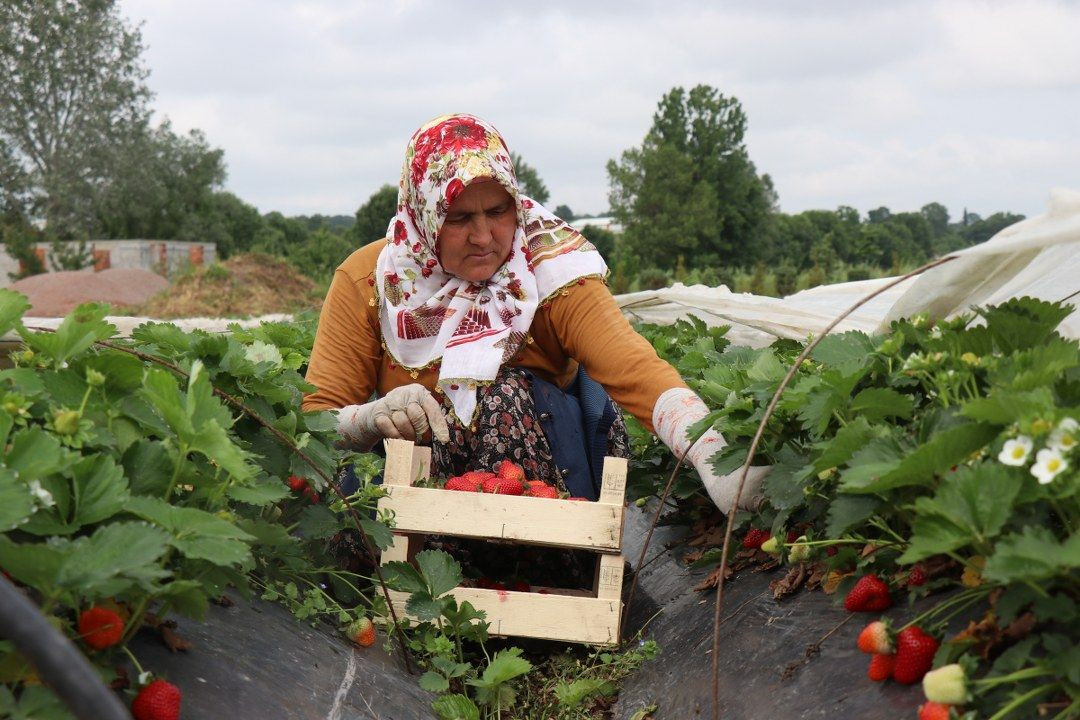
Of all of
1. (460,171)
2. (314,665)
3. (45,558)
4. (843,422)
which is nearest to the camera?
(45,558)

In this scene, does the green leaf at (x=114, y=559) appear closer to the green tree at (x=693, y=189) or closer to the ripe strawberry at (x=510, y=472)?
the ripe strawberry at (x=510, y=472)

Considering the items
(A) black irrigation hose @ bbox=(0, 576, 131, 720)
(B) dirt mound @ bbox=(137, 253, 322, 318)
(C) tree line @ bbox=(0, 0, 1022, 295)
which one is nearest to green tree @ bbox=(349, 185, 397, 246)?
(C) tree line @ bbox=(0, 0, 1022, 295)

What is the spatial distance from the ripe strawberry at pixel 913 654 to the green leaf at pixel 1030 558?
0.32 meters

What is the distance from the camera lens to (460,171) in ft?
9.29

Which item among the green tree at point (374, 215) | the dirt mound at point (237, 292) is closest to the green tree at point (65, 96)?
the green tree at point (374, 215)

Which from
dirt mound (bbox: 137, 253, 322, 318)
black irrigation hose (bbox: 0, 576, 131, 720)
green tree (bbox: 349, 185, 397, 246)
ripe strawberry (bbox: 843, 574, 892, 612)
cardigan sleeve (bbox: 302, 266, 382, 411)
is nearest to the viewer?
black irrigation hose (bbox: 0, 576, 131, 720)

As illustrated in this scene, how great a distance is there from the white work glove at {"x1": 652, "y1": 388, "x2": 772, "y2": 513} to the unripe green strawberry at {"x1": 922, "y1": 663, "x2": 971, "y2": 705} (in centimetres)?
78

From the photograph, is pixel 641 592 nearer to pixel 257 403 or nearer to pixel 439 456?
pixel 439 456

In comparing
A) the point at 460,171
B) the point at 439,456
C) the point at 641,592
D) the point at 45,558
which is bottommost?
the point at 641,592

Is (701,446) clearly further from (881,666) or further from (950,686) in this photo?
(950,686)

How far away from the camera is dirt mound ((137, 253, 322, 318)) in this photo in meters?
16.6

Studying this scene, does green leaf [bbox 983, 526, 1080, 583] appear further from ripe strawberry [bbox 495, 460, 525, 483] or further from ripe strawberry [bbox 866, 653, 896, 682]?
ripe strawberry [bbox 495, 460, 525, 483]

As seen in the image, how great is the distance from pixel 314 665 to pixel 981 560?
3.98 ft

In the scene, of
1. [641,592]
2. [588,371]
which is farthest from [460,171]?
[641,592]
